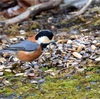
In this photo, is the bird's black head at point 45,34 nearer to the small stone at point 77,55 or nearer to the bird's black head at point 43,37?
the bird's black head at point 43,37

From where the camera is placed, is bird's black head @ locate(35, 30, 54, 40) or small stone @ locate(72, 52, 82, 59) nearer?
bird's black head @ locate(35, 30, 54, 40)

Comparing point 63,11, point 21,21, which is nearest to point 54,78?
point 21,21

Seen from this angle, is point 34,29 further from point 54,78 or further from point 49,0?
point 54,78

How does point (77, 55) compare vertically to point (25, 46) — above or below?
below

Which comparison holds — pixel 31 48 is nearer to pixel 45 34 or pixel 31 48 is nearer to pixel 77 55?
pixel 45 34

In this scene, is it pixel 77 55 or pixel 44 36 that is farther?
pixel 77 55

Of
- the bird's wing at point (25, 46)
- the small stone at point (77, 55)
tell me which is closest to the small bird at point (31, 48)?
the bird's wing at point (25, 46)

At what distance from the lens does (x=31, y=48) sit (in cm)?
413

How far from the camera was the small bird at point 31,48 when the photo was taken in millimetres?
4129

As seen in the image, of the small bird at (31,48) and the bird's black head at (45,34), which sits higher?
the bird's black head at (45,34)

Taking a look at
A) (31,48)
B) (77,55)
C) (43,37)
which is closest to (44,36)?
(43,37)

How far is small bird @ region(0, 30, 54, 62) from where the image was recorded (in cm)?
413

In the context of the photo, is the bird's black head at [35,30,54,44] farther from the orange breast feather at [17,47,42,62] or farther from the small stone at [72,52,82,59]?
the small stone at [72,52,82,59]

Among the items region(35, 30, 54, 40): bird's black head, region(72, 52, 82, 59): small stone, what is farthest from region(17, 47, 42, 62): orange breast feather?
region(72, 52, 82, 59): small stone
